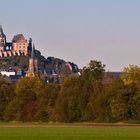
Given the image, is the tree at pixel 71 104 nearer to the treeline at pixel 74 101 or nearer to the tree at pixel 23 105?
the treeline at pixel 74 101

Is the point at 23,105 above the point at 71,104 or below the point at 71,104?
above

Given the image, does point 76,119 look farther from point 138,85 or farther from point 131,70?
point 131,70

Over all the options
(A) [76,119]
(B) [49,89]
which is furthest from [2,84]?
(A) [76,119]

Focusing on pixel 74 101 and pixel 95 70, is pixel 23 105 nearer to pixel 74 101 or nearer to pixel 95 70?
pixel 74 101

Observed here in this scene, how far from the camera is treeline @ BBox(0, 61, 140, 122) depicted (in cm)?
12835

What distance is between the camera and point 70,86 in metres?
140

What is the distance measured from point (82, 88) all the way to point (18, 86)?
49.5ft

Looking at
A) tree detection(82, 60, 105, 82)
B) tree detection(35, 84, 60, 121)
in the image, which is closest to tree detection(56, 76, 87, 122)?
tree detection(35, 84, 60, 121)

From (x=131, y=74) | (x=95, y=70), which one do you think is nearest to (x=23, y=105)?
(x=131, y=74)

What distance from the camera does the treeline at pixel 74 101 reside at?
421 feet

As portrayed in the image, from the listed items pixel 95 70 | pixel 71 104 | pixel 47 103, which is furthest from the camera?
pixel 95 70

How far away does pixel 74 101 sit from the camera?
433 ft

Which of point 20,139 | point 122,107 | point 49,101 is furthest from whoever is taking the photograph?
point 49,101

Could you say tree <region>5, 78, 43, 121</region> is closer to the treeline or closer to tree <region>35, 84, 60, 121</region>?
the treeline
